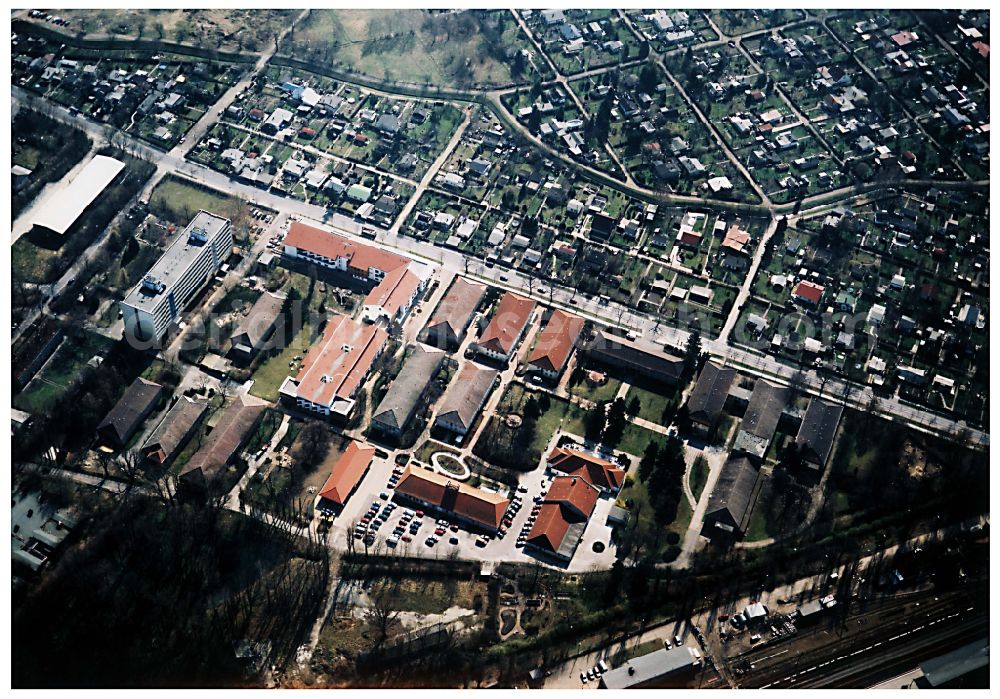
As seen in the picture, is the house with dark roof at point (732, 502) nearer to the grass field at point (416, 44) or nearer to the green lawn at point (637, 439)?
the green lawn at point (637, 439)

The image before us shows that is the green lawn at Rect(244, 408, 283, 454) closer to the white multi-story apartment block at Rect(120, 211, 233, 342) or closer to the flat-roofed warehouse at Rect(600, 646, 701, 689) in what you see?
the white multi-story apartment block at Rect(120, 211, 233, 342)

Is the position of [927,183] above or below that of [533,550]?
above

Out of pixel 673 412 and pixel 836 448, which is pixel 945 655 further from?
pixel 673 412

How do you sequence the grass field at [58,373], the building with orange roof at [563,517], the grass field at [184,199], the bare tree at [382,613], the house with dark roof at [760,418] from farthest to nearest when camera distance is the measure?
the grass field at [184,199]
the grass field at [58,373]
the house with dark roof at [760,418]
the building with orange roof at [563,517]
the bare tree at [382,613]

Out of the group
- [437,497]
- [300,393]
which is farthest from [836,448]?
[300,393]

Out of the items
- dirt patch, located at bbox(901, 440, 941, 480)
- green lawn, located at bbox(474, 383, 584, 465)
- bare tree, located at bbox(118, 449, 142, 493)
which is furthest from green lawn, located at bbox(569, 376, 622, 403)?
bare tree, located at bbox(118, 449, 142, 493)

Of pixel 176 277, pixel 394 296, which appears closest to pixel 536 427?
pixel 394 296

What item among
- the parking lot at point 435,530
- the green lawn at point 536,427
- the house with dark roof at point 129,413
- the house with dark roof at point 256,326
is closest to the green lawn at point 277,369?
the house with dark roof at point 256,326
